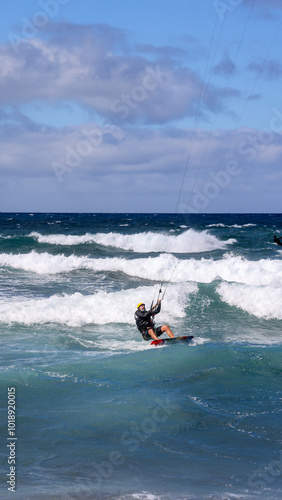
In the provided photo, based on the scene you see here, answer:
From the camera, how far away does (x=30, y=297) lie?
19.9 meters

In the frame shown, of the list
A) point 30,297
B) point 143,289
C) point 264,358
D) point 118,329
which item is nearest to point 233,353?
point 264,358

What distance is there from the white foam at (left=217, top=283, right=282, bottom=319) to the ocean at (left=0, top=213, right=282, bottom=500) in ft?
0.15

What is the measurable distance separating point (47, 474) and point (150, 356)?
556cm

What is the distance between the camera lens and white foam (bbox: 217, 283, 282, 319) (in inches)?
687

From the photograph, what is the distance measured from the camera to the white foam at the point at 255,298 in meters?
17.4

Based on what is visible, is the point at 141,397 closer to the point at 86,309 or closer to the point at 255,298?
the point at 86,309

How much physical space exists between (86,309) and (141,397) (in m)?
7.86

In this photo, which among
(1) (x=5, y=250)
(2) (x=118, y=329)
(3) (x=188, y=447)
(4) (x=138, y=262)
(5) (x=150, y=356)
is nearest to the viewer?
(3) (x=188, y=447)

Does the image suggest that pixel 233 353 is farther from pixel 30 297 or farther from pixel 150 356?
pixel 30 297

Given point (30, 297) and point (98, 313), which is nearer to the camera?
point (98, 313)

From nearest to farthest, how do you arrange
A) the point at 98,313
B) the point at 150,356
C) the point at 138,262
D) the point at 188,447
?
the point at 188,447 → the point at 150,356 → the point at 98,313 → the point at 138,262

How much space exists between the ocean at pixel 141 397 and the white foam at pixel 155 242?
19.9 metres

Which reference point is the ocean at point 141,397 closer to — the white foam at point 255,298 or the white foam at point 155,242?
the white foam at point 255,298

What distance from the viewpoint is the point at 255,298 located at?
18.3 m
